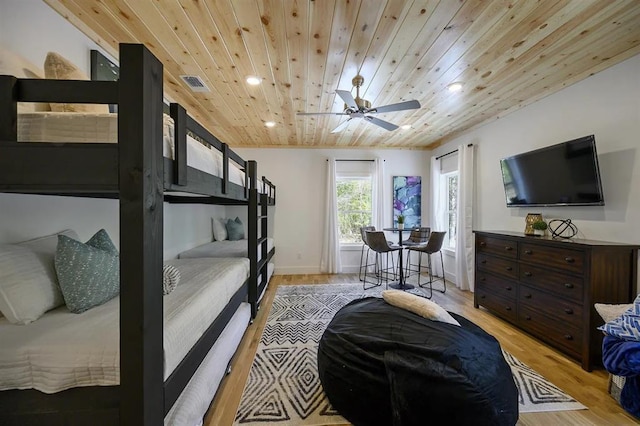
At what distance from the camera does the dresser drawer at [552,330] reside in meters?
2.12

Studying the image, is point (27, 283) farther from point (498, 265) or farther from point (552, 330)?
point (498, 265)

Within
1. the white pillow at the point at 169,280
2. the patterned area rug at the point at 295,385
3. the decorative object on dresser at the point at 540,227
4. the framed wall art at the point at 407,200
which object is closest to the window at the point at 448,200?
the framed wall art at the point at 407,200

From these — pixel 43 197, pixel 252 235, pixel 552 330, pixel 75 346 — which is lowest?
pixel 552 330

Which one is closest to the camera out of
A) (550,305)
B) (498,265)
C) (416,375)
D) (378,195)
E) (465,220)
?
(416,375)

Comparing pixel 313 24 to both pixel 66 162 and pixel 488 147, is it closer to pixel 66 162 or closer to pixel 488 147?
pixel 66 162

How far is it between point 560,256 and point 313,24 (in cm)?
270

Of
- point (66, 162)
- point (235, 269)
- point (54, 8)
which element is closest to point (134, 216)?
point (66, 162)

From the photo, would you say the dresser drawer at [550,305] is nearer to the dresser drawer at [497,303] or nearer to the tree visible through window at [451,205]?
the dresser drawer at [497,303]

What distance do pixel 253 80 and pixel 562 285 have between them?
3274 millimetres

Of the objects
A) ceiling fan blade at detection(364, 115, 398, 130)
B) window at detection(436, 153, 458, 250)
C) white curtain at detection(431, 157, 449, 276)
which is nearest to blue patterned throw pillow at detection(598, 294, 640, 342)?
ceiling fan blade at detection(364, 115, 398, 130)

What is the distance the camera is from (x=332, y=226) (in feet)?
16.2

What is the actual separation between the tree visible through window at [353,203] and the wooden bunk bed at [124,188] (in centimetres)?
433

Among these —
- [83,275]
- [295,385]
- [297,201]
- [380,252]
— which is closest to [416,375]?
[295,385]

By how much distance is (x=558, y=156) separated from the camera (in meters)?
2.52
